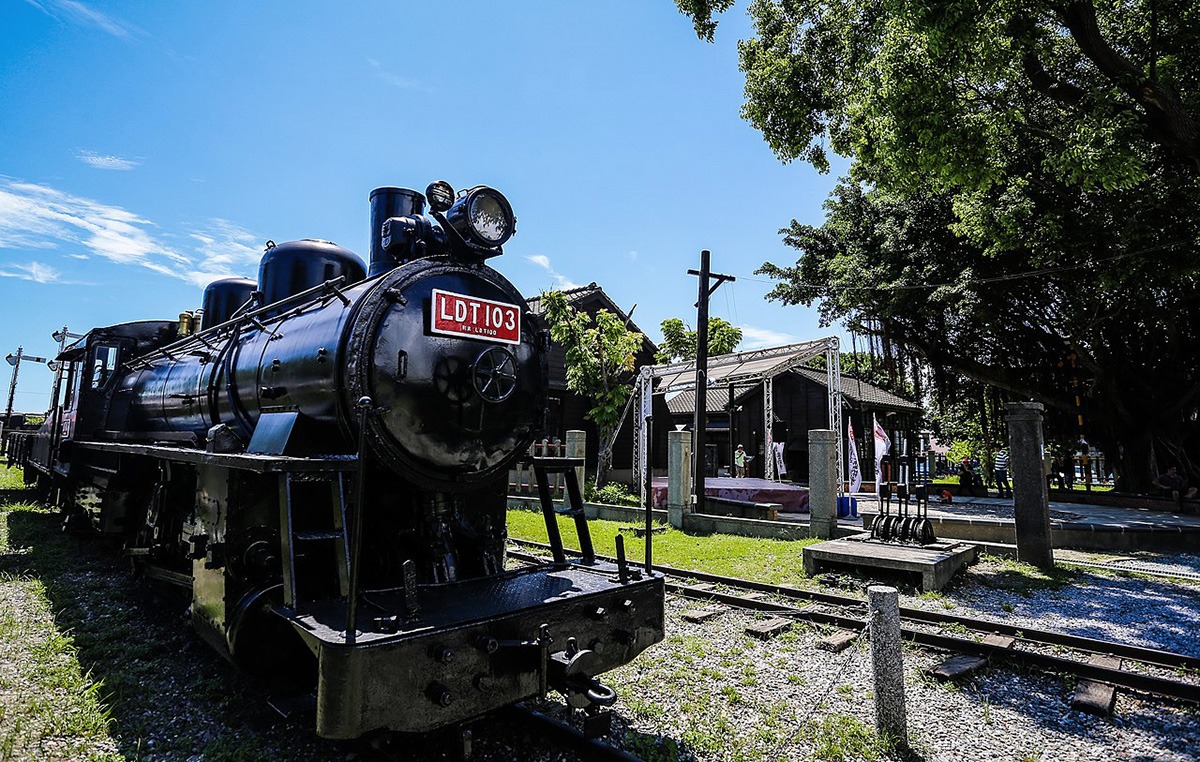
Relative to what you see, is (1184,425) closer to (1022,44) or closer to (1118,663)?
(1022,44)

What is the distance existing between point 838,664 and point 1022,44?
8.78m

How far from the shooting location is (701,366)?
1577 cm

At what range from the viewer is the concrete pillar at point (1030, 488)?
913cm

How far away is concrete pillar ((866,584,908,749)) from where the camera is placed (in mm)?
3891

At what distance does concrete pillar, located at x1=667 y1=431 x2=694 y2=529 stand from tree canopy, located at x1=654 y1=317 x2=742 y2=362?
2268 centimetres

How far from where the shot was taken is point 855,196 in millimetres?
22672

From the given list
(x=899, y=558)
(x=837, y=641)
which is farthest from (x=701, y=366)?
(x=837, y=641)

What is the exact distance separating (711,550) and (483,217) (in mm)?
7466

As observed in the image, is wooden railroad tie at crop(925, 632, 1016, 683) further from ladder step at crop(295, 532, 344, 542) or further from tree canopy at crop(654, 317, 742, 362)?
tree canopy at crop(654, 317, 742, 362)

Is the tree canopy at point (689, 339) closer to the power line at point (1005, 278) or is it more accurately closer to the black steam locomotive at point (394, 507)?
the power line at point (1005, 278)

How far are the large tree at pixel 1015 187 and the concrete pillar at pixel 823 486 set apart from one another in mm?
4621

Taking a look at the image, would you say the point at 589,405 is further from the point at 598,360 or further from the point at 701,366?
the point at 701,366

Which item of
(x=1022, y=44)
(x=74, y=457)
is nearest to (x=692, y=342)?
(x=1022, y=44)

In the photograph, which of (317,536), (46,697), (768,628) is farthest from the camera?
(768,628)
